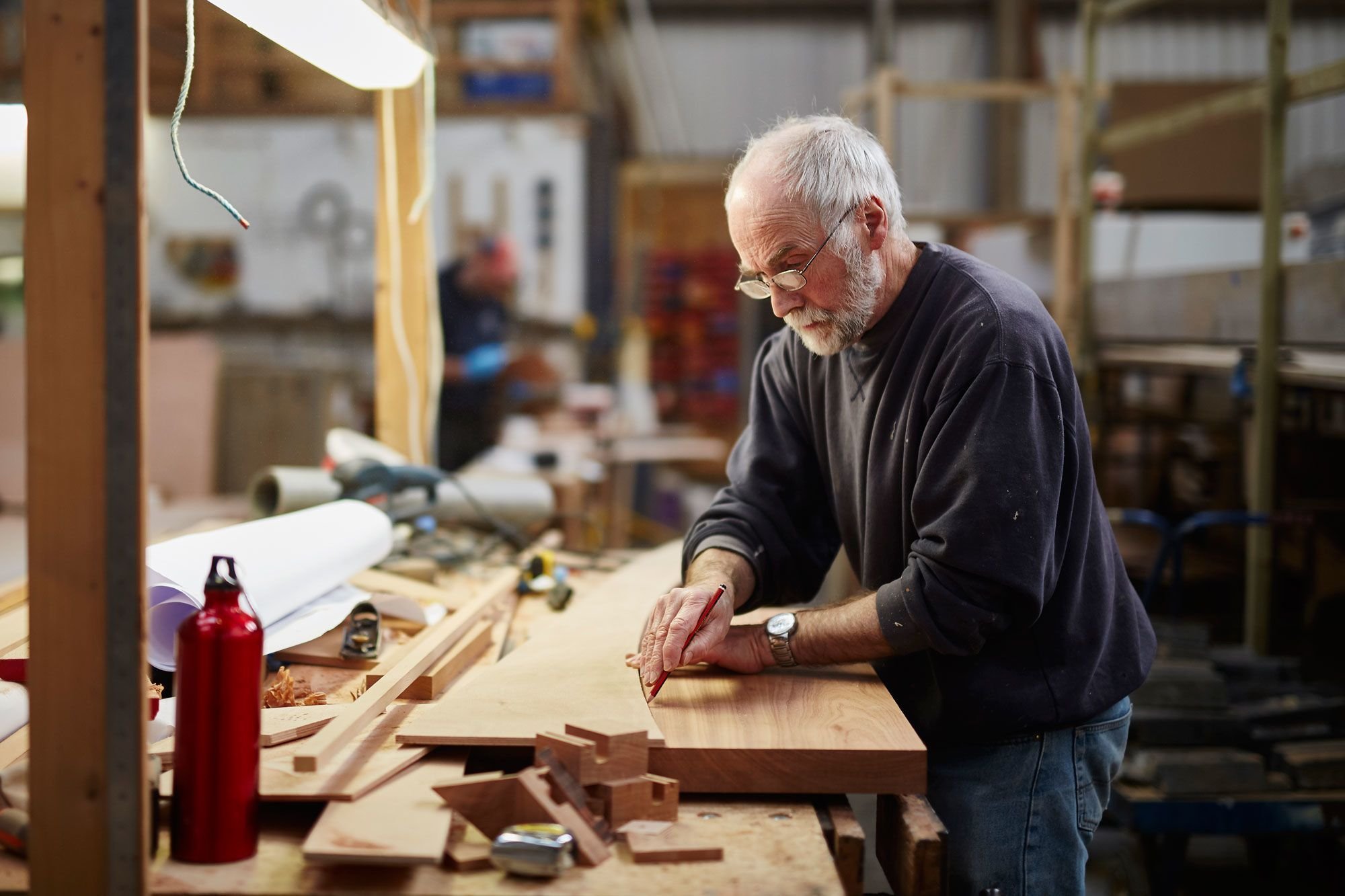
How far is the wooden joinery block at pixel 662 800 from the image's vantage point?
4.45ft

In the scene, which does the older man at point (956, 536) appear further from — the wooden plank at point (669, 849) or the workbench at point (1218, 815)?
the workbench at point (1218, 815)

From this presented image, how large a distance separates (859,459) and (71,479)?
1.22 m

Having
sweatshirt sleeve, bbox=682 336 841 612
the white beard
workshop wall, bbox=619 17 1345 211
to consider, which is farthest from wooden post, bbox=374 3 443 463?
workshop wall, bbox=619 17 1345 211

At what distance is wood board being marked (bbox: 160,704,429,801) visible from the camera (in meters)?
1.33

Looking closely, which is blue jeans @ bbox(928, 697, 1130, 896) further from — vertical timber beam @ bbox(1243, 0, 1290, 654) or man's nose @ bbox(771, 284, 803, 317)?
vertical timber beam @ bbox(1243, 0, 1290, 654)

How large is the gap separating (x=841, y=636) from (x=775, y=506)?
0.46 meters

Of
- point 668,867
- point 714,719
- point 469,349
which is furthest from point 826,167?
point 469,349

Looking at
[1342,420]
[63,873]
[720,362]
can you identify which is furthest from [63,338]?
[720,362]

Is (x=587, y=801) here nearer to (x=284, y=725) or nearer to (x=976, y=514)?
(x=284, y=725)

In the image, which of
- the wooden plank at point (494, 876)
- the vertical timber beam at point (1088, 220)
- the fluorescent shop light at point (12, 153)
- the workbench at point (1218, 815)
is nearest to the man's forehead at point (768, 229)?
the wooden plank at point (494, 876)

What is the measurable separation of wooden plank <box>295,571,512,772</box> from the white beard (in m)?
0.81

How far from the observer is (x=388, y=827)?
1246 mm

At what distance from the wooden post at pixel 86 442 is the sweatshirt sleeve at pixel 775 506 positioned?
43.0 inches

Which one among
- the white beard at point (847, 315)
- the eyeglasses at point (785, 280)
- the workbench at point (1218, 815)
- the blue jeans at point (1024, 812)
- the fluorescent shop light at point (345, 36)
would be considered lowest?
the workbench at point (1218, 815)
